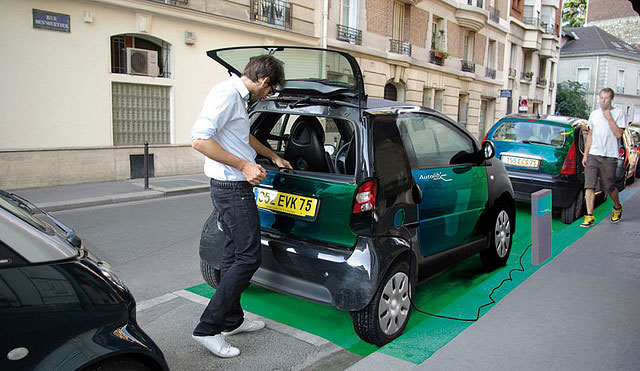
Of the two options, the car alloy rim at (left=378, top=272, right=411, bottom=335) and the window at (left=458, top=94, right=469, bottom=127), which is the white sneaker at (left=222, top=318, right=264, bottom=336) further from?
the window at (left=458, top=94, right=469, bottom=127)

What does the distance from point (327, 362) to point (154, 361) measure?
4.81ft

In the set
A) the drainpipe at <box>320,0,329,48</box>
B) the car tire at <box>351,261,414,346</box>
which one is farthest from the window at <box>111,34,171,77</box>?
the car tire at <box>351,261,414,346</box>

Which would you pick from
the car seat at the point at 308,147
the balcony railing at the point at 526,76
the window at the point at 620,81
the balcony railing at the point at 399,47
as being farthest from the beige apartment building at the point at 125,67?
the window at the point at 620,81

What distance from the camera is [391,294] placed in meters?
3.72

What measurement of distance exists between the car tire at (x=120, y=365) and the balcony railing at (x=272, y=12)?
1396cm

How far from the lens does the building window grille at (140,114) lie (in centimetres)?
1220

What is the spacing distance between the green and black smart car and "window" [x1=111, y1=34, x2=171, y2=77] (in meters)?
8.98

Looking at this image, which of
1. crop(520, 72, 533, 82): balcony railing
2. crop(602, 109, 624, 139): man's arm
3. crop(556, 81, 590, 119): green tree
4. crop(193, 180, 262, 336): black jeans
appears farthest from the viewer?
crop(556, 81, 590, 119): green tree

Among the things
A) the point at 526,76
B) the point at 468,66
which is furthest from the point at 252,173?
the point at 526,76

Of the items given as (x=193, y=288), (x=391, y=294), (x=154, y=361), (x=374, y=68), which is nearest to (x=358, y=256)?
(x=391, y=294)

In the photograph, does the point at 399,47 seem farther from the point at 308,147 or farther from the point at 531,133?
the point at 308,147

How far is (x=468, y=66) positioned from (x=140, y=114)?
2004 cm

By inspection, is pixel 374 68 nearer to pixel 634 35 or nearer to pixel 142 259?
pixel 142 259

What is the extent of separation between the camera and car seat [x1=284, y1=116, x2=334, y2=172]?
413 cm
